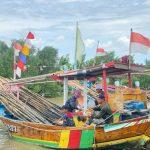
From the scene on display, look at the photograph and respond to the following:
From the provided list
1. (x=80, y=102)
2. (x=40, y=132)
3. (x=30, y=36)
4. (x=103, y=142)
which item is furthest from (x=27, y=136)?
(x=30, y=36)

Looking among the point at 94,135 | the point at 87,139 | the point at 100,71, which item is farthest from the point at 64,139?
the point at 100,71

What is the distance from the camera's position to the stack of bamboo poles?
47.2 feet

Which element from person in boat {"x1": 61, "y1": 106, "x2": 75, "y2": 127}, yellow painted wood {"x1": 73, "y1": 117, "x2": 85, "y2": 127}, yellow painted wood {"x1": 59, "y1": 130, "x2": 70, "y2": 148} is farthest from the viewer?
person in boat {"x1": 61, "y1": 106, "x2": 75, "y2": 127}

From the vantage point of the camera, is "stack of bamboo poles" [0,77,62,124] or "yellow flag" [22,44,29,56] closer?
"stack of bamboo poles" [0,77,62,124]

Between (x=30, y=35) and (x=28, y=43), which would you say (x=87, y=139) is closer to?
(x=28, y=43)

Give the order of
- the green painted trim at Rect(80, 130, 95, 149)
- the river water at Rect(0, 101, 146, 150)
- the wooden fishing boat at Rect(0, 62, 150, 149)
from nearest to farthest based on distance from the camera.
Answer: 1. the wooden fishing boat at Rect(0, 62, 150, 149)
2. the green painted trim at Rect(80, 130, 95, 149)
3. the river water at Rect(0, 101, 146, 150)

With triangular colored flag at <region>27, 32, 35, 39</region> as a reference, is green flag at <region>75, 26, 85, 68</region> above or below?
below

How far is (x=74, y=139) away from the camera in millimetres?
11594

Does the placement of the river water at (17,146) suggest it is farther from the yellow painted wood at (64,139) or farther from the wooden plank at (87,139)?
the wooden plank at (87,139)

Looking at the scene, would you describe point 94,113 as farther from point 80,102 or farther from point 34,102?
point 34,102

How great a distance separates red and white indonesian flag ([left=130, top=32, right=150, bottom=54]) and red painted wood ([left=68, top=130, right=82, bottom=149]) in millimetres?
2743

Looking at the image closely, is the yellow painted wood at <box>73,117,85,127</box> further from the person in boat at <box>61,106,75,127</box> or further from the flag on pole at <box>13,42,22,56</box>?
the flag on pole at <box>13,42,22,56</box>

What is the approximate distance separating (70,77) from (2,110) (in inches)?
128

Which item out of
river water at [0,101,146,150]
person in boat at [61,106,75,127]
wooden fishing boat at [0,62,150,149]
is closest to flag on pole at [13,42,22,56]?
river water at [0,101,146,150]
